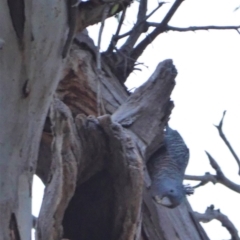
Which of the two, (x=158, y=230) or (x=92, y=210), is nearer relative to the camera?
(x=92, y=210)

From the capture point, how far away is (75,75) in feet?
5.92

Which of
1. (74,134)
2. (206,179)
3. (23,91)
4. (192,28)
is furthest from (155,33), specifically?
(23,91)

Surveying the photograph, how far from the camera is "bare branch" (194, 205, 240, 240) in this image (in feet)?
6.61

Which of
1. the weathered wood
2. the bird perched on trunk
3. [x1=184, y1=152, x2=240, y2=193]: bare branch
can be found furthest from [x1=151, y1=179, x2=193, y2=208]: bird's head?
[x1=184, y1=152, x2=240, y2=193]: bare branch

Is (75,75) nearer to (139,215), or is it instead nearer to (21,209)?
(139,215)

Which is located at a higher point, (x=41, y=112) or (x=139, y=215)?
(x=41, y=112)

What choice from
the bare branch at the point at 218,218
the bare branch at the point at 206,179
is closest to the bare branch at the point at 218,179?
the bare branch at the point at 206,179

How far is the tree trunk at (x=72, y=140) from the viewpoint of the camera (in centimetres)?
104

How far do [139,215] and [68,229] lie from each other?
0.55 ft

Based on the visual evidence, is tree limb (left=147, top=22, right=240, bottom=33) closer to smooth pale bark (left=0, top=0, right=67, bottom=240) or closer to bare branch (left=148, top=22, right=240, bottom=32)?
bare branch (left=148, top=22, right=240, bottom=32)

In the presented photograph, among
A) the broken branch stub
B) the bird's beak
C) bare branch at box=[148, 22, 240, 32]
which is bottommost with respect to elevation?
the bird's beak

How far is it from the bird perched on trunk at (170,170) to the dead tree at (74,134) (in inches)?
1.8

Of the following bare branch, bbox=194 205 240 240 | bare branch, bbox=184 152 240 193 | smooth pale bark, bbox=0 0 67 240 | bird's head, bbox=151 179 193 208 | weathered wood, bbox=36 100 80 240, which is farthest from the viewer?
bare branch, bbox=184 152 240 193

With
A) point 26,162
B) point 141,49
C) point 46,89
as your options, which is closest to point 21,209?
point 26,162
